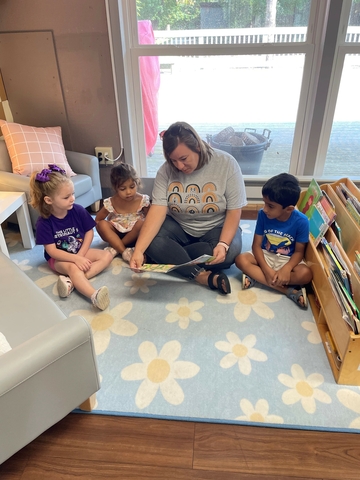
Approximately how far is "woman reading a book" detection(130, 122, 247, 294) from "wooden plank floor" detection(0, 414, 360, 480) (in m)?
0.71

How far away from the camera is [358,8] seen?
2.24m

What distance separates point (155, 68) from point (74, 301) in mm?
1820

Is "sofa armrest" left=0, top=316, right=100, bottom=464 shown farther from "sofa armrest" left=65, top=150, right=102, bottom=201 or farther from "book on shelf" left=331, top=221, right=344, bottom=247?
"sofa armrest" left=65, top=150, right=102, bottom=201

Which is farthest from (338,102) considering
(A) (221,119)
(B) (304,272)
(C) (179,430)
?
(C) (179,430)

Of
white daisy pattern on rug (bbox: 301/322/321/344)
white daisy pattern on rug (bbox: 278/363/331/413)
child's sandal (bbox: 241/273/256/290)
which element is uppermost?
child's sandal (bbox: 241/273/256/290)

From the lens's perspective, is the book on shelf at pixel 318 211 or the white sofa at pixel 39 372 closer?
the white sofa at pixel 39 372

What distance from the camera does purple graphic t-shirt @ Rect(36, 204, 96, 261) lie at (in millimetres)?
1810

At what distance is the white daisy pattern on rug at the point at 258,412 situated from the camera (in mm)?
1186

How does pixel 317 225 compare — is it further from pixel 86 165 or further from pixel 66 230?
pixel 86 165

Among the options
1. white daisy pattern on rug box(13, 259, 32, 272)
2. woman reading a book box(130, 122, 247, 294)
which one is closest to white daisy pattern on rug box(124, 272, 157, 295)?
woman reading a book box(130, 122, 247, 294)

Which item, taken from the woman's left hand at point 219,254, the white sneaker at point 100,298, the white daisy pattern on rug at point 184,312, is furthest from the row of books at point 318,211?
the white sneaker at point 100,298

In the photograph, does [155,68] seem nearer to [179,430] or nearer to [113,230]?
[113,230]

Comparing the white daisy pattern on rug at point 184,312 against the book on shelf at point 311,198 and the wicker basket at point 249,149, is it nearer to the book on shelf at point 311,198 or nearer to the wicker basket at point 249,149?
the book on shelf at point 311,198

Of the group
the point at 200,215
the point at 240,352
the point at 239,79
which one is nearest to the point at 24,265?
the point at 200,215
